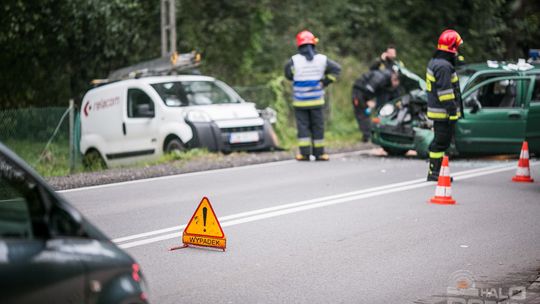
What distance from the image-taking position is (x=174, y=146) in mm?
15109

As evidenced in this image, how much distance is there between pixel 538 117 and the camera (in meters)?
14.5

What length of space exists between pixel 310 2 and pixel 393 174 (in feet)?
38.6

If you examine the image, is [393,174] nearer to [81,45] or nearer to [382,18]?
[81,45]

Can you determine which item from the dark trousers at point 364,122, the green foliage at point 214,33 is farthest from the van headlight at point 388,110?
the green foliage at point 214,33

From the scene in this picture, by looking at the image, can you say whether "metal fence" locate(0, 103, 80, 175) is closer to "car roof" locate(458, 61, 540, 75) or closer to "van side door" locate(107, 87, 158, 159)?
"van side door" locate(107, 87, 158, 159)

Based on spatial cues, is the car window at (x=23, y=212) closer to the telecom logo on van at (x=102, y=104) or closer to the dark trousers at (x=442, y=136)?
the dark trousers at (x=442, y=136)

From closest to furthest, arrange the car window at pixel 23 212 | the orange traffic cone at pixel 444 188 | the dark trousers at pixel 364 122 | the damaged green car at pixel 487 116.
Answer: the car window at pixel 23 212
the orange traffic cone at pixel 444 188
the damaged green car at pixel 487 116
the dark trousers at pixel 364 122

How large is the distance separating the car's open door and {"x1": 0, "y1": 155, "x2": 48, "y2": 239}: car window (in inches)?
464

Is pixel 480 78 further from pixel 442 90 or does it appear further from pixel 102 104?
pixel 102 104

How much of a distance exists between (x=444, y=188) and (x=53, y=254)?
717cm

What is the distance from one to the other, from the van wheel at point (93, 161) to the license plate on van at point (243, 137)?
2531 mm

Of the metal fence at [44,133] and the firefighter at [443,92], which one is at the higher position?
the firefighter at [443,92]

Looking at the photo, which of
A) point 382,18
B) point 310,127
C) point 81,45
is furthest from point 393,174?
point 382,18

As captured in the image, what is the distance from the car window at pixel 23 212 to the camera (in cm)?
350
